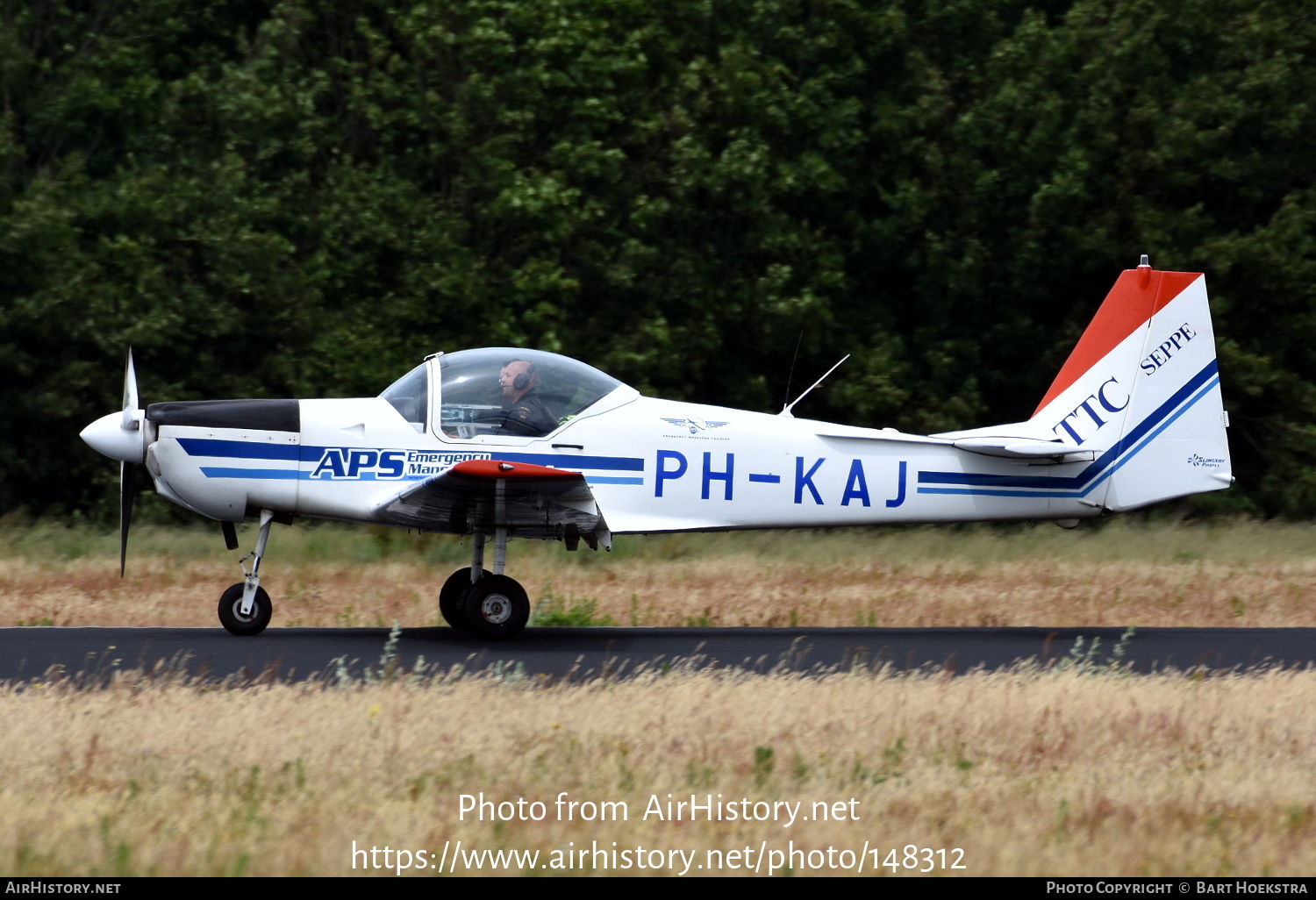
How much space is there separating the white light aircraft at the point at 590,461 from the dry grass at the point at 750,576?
1466mm

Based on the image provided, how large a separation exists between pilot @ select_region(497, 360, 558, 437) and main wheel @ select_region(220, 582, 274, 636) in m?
1.97

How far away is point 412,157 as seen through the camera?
20438 mm

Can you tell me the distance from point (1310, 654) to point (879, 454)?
2966 mm

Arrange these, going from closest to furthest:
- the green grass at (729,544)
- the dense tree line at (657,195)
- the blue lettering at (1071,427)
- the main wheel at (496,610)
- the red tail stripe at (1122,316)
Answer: the main wheel at (496,610) → the blue lettering at (1071,427) → the red tail stripe at (1122,316) → the green grass at (729,544) → the dense tree line at (657,195)

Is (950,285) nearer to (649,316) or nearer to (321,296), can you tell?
(649,316)

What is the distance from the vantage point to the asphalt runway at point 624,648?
8.27 meters

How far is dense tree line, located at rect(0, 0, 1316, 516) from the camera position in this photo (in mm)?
18438

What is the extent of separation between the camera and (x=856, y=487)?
9.90 m

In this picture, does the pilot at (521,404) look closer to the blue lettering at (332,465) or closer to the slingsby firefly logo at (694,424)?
the slingsby firefly logo at (694,424)

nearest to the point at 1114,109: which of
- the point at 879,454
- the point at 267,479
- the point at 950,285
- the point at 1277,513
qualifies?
the point at 950,285

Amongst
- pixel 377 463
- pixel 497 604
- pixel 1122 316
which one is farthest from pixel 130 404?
pixel 1122 316

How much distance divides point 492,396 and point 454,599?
1.53m

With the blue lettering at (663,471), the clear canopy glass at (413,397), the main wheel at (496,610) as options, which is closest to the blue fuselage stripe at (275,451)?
the clear canopy glass at (413,397)
